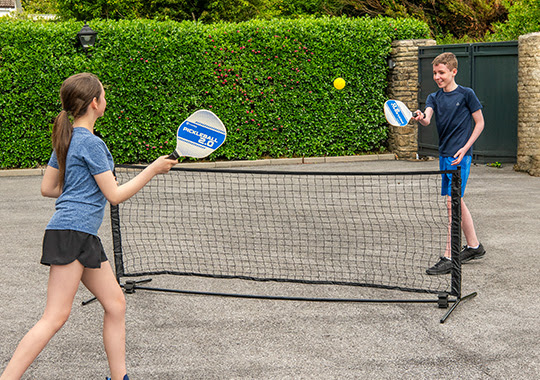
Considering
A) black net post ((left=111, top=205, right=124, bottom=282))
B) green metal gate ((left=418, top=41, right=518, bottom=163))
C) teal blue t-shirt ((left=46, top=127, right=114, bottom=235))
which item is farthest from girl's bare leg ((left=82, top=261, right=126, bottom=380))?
green metal gate ((left=418, top=41, right=518, bottom=163))

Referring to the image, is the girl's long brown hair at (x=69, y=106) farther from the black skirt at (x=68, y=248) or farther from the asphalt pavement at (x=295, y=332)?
the asphalt pavement at (x=295, y=332)

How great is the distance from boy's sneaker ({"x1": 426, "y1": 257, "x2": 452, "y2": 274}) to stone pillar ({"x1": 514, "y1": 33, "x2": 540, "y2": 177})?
7.70 metres

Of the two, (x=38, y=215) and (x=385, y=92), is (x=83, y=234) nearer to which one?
(x=38, y=215)

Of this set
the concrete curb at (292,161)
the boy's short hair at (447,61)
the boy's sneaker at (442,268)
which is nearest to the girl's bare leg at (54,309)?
the boy's sneaker at (442,268)

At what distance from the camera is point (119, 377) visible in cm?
404

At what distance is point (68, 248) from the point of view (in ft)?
12.2

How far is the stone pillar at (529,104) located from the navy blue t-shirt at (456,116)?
7.46 metres

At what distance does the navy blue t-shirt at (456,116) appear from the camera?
22.7ft

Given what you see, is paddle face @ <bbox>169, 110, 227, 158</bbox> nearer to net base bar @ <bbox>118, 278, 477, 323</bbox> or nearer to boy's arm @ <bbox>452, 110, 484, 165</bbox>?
net base bar @ <bbox>118, 278, 477, 323</bbox>

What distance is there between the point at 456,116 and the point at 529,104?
7.66 metres

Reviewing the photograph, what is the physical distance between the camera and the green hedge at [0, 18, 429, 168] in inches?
612

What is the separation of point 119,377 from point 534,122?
11.8 meters

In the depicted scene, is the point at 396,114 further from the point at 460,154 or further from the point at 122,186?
the point at 122,186

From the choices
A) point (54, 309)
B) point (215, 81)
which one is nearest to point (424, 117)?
point (54, 309)
